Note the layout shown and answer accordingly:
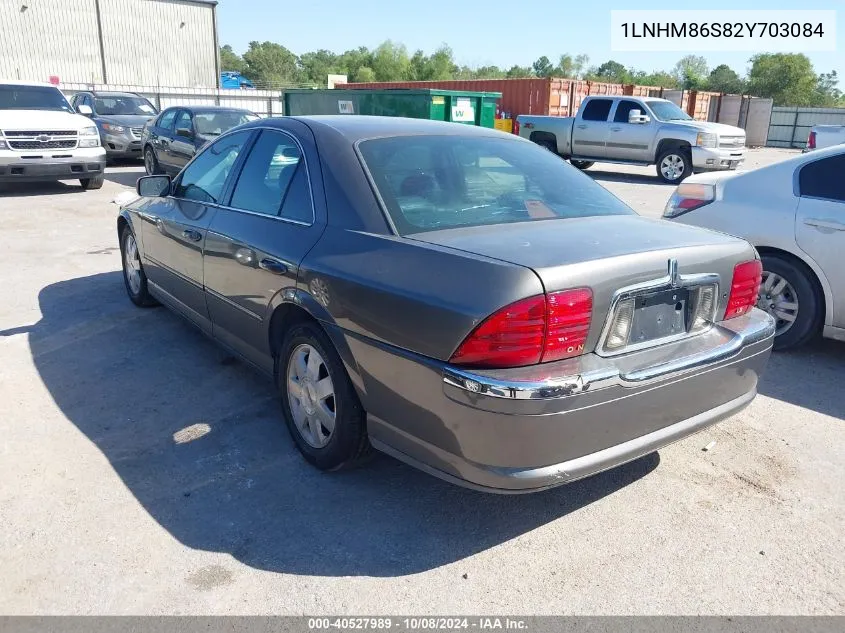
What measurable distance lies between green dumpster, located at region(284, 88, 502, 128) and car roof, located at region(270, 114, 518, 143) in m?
10.0

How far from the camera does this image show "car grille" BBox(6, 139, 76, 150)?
434 inches

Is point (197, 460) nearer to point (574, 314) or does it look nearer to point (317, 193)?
point (317, 193)

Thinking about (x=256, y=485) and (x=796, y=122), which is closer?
(x=256, y=485)

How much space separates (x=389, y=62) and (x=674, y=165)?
7256 centimetres

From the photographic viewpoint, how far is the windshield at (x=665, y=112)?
16.8 metres

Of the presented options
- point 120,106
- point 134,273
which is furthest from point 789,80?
point 134,273

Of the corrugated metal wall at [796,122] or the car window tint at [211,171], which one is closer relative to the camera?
the car window tint at [211,171]

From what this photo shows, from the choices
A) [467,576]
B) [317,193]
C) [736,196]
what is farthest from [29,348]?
[736,196]

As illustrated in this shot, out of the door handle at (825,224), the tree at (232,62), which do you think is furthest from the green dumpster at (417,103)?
the tree at (232,62)

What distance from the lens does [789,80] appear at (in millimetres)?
57188

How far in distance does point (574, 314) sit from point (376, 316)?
778 millimetres

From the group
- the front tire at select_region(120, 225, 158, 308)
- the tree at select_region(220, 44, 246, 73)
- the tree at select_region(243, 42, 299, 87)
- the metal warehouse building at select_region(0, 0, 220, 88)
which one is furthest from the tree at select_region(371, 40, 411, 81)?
the front tire at select_region(120, 225, 158, 308)

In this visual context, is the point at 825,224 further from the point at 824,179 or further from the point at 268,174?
the point at 268,174

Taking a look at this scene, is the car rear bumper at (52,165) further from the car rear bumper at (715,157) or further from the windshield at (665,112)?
the car rear bumper at (715,157)
